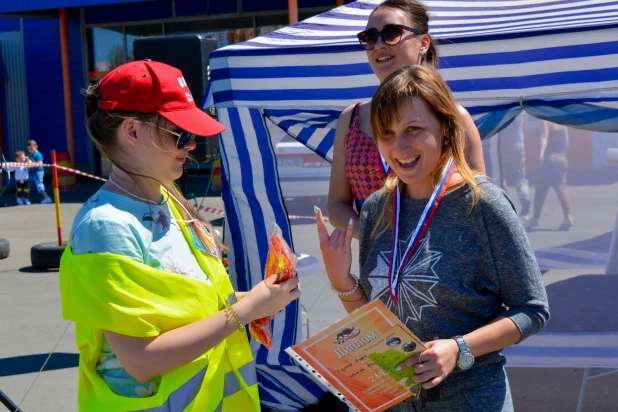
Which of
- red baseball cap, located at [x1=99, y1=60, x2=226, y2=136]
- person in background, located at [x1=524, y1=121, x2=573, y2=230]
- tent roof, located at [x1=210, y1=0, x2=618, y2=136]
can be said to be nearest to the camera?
red baseball cap, located at [x1=99, y1=60, x2=226, y2=136]

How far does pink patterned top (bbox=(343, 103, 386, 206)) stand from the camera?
2.78m

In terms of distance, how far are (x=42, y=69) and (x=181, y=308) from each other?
18647 millimetres

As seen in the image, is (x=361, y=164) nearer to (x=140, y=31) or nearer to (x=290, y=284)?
(x=290, y=284)

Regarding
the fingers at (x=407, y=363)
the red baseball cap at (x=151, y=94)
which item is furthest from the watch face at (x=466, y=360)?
the red baseball cap at (x=151, y=94)

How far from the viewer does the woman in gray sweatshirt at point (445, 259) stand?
64.9 inches

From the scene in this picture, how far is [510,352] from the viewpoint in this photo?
3.69 meters

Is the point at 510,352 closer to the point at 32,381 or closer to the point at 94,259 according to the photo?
the point at 94,259

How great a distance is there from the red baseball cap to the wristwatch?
753 millimetres

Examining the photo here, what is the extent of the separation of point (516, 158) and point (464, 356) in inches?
101

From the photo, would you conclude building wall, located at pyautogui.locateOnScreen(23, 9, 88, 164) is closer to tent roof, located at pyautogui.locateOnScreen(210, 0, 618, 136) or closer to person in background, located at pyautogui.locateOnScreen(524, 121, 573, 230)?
tent roof, located at pyautogui.locateOnScreen(210, 0, 618, 136)

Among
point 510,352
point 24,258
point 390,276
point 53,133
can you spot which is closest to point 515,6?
point 510,352

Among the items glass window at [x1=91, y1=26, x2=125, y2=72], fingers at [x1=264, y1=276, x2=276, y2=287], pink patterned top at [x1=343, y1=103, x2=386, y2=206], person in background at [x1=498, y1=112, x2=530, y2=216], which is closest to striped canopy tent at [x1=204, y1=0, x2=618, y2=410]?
person in background at [x1=498, y1=112, x2=530, y2=216]

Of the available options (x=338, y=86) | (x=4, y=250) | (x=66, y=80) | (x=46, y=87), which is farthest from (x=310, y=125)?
(x=46, y=87)

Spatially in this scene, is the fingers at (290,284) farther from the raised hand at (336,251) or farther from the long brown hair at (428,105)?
the long brown hair at (428,105)
